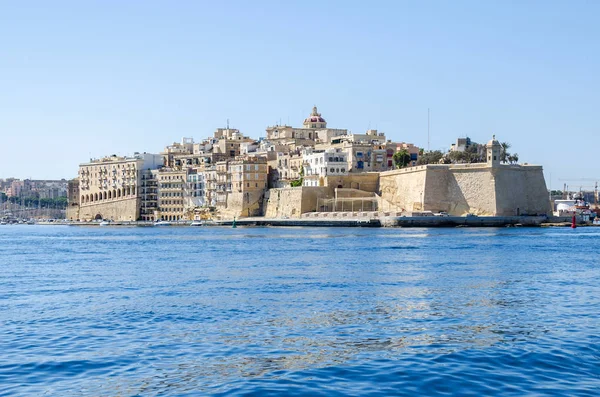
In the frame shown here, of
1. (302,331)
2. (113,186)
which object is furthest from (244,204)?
(302,331)

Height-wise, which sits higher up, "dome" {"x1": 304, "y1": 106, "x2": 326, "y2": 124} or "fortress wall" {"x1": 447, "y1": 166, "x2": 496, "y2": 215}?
"dome" {"x1": 304, "y1": 106, "x2": 326, "y2": 124}

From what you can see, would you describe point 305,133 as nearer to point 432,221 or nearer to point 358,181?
point 358,181

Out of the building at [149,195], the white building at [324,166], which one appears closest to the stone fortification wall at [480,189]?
the white building at [324,166]

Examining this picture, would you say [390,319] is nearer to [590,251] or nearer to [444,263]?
[444,263]

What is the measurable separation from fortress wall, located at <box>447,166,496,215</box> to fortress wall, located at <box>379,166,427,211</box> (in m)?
2.34

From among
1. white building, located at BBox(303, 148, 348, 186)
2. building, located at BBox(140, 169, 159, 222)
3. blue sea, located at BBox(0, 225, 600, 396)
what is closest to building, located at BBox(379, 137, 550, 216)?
white building, located at BBox(303, 148, 348, 186)

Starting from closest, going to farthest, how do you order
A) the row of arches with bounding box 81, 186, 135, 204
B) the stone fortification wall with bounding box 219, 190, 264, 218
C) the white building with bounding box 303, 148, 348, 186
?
the white building with bounding box 303, 148, 348, 186, the stone fortification wall with bounding box 219, 190, 264, 218, the row of arches with bounding box 81, 186, 135, 204

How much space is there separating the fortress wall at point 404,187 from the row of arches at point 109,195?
33.6 m

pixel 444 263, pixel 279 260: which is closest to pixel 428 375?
pixel 444 263

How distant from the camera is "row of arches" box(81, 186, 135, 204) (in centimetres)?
9200

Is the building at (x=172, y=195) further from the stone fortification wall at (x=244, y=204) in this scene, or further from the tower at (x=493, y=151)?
the tower at (x=493, y=151)

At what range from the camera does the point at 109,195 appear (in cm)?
9512

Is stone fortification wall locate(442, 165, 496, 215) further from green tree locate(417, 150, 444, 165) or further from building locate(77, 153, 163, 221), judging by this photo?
building locate(77, 153, 163, 221)

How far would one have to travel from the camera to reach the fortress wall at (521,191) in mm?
59875
